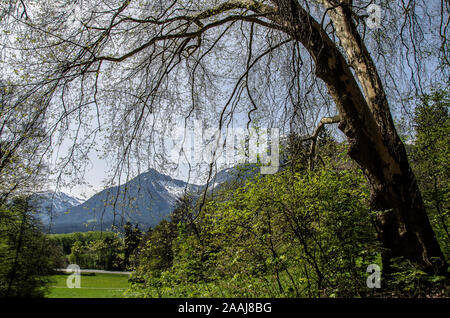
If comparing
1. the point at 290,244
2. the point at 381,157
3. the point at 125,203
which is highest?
the point at 381,157

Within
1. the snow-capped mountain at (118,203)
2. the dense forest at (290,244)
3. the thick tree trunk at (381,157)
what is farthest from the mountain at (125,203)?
the thick tree trunk at (381,157)

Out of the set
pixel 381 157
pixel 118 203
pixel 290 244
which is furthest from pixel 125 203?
pixel 381 157

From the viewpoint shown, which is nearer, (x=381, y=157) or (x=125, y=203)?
(x=125, y=203)

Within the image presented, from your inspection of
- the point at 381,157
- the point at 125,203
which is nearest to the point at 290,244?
the point at 381,157

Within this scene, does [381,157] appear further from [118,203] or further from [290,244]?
[118,203]

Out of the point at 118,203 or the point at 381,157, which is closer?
the point at 118,203

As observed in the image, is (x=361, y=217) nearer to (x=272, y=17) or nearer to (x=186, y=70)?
(x=272, y=17)

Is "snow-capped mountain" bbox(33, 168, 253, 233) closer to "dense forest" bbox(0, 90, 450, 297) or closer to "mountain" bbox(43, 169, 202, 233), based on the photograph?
"mountain" bbox(43, 169, 202, 233)

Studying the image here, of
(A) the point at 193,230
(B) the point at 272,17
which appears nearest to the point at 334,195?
(A) the point at 193,230

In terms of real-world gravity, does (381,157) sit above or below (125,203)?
above

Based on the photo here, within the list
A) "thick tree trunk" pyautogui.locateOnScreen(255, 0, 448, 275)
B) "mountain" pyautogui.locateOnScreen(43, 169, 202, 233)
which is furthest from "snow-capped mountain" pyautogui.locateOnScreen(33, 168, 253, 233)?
"thick tree trunk" pyautogui.locateOnScreen(255, 0, 448, 275)

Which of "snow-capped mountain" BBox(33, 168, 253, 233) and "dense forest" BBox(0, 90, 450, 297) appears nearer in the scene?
"snow-capped mountain" BBox(33, 168, 253, 233)

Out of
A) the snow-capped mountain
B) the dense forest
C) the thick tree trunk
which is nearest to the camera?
the snow-capped mountain
